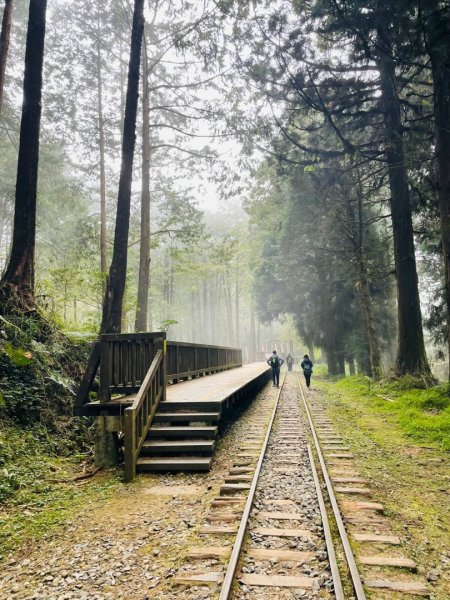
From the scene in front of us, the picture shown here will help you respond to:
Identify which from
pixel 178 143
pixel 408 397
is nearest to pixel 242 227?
pixel 178 143

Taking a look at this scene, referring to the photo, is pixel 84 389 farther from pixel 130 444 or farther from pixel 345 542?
pixel 345 542

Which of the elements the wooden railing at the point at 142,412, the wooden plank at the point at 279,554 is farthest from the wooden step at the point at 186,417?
the wooden plank at the point at 279,554

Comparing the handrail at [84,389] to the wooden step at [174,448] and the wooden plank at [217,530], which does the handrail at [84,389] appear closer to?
the wooden step at [174,448]

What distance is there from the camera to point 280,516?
4.07m

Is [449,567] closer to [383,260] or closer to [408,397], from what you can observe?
[408,397]

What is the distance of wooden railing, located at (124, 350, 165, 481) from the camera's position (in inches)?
211

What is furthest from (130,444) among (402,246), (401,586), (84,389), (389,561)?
(402,246)

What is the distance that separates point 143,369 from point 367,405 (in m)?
7.75

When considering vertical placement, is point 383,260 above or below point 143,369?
above

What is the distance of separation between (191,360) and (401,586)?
9.17 meters

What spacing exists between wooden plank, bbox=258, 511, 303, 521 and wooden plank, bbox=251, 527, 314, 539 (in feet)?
0.83

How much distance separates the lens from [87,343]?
8977 mm

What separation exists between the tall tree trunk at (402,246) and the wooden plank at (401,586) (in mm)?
10141

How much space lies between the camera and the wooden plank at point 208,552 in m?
3.28
